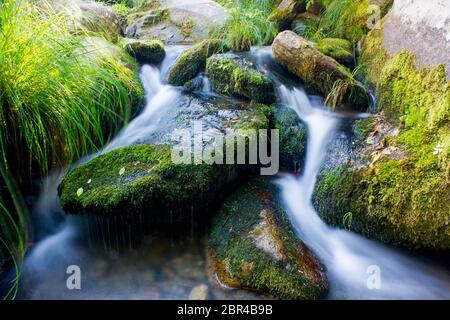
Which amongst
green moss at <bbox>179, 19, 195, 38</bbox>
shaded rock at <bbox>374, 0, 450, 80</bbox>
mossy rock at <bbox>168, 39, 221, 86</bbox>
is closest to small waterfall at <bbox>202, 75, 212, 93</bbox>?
mossy rock at <bbox>168, 39, 221, 86</bbox>

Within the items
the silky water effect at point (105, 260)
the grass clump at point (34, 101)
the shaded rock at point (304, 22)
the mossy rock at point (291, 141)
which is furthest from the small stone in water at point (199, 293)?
the shaded rock at point (304, 22)

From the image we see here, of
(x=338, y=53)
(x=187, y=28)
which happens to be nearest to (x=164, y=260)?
(x=338, y=53)

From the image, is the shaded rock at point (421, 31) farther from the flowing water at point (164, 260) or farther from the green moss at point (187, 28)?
the green moss at point (187, 28)

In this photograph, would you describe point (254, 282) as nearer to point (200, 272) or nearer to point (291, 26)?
point (200, 272)

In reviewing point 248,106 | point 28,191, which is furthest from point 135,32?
point 28,191

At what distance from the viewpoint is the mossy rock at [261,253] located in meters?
2.29

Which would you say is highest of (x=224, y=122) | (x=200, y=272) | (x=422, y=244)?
(x=224, y=122)

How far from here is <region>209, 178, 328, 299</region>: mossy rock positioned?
90.1 inches

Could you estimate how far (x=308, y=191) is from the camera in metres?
3.24

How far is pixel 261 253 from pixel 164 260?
2.67 ft

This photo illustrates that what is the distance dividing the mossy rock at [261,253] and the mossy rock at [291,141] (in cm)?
66

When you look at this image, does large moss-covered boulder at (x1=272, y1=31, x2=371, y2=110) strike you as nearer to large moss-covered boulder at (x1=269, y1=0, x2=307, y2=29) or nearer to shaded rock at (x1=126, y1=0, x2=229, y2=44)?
large moss-covered boulder at (x1=269, y1=0, x2=307, y2=29)

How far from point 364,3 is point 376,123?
98.6 inches

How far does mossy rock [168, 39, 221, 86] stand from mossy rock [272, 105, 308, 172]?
151 centimetres
